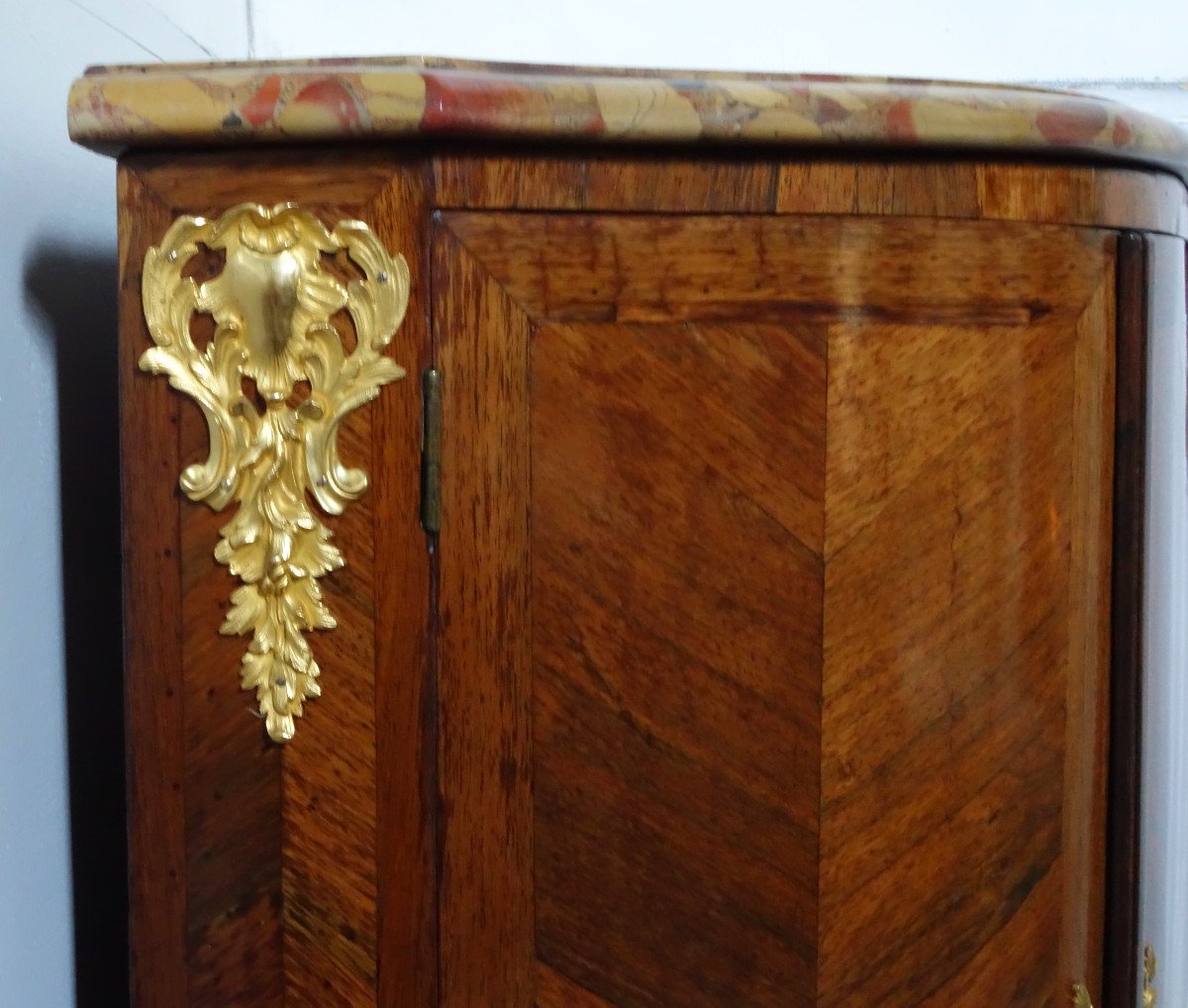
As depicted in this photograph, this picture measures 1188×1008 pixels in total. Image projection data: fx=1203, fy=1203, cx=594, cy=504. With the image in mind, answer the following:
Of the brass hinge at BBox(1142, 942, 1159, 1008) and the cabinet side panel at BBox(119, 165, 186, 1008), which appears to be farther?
the brass hinge at BBox(1142, 942, 1159, 1008)

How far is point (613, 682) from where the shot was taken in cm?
57

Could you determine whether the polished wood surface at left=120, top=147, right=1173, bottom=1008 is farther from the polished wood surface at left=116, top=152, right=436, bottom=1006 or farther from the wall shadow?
the wall shadow

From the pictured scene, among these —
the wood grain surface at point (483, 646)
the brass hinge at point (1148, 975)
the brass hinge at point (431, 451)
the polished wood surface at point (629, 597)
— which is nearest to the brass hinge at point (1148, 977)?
the brass hinge at point (1148, 975)

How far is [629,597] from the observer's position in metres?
0.57

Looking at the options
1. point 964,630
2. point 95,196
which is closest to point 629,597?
point 964,630

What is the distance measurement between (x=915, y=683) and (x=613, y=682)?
151 millimetres

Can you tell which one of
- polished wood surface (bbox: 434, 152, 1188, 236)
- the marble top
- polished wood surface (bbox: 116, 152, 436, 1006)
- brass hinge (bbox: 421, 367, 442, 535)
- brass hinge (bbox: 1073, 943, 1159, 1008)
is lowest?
brass hinge (bbox: 1073, 943, 1159, 1008)

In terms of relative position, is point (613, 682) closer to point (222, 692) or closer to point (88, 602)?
point (222, 692)

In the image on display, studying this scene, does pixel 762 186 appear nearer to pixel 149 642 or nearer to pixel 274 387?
pixel 274 387

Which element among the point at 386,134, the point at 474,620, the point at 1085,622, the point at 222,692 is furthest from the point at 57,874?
the point at 1085,622

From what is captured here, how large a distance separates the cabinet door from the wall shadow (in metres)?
0.35

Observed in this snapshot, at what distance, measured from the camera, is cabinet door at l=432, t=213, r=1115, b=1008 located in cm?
56

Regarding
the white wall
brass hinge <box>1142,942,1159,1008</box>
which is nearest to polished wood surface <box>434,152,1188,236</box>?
the white wall

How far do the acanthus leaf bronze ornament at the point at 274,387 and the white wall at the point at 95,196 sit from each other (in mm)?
181
